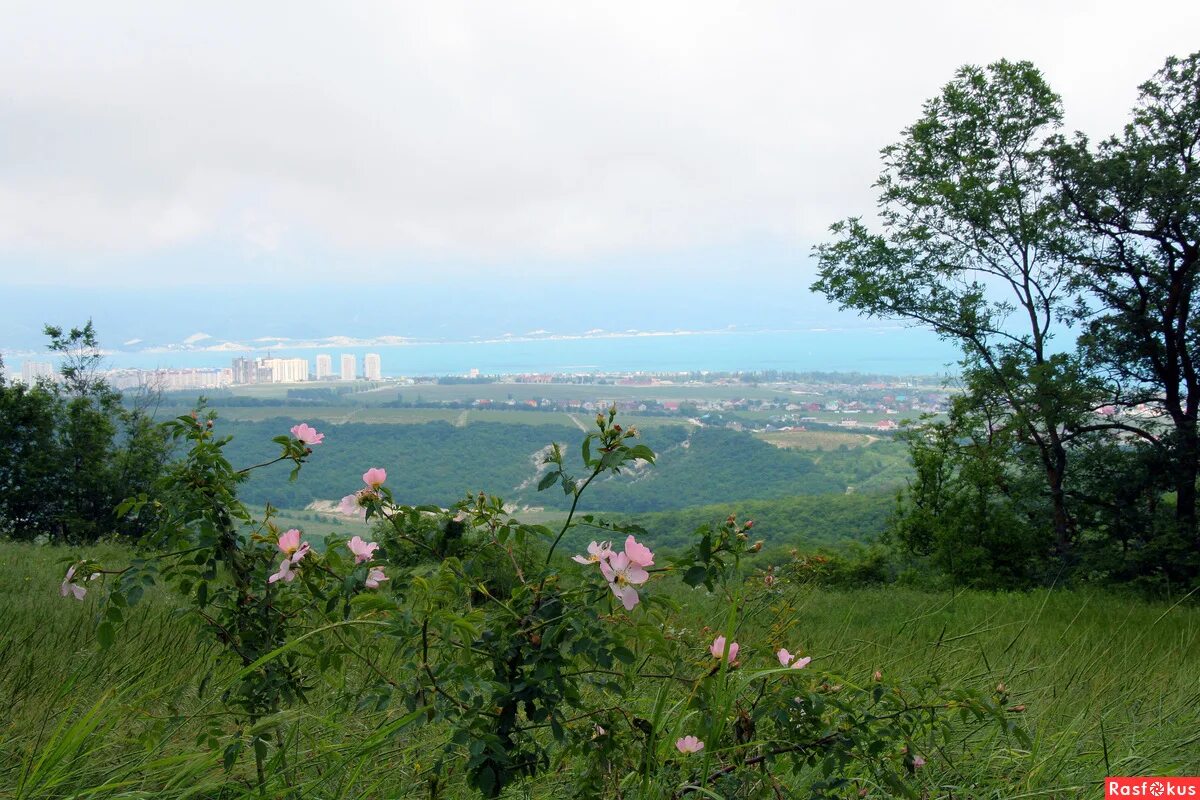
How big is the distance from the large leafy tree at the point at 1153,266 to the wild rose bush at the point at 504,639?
8.45 m

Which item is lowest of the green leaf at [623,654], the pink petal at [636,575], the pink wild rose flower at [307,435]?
the green leaf at [623,654]

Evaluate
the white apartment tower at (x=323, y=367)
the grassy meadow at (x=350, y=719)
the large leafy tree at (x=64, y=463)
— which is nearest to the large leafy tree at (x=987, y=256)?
the grassy meadow at (x=350, y=719)

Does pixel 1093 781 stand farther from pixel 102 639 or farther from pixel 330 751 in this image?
pixel 102 639

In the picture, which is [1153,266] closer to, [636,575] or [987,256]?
[987,256]

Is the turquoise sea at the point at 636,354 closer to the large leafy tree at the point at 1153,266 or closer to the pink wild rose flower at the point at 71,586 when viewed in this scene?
the large leafy tree at the point at 1153,266

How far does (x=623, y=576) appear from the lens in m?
1.64

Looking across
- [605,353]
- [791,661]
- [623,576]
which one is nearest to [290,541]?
[623,576]

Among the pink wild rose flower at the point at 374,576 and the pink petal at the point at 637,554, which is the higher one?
the pink petal at the point at 637,554


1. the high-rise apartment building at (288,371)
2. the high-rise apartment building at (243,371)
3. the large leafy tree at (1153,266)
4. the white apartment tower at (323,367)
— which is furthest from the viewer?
the white apartment tower at (323,367)

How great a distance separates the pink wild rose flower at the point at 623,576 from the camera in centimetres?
162

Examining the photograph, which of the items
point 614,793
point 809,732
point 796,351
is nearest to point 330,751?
point 614,793

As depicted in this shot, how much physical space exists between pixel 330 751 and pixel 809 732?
118 cm

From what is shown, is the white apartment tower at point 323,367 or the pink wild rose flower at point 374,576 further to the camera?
the white apartment tower at point 323,367

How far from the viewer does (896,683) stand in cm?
211
